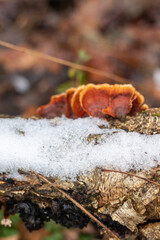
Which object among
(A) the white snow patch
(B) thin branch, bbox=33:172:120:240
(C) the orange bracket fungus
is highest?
(C) the orange bracket fungus

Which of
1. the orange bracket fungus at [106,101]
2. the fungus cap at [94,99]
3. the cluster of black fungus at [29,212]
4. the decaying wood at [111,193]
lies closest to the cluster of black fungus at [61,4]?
the orange bracket fungus at [106,101]

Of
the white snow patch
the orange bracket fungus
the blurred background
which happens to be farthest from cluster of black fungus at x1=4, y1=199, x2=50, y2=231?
the blurred background

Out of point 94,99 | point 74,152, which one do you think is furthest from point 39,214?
point 94,99

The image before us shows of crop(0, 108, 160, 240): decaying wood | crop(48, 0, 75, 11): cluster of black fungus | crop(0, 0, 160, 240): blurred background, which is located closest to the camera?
crop(0, 108, 160, 240): decaying wood

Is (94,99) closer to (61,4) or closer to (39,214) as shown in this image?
(39,214)

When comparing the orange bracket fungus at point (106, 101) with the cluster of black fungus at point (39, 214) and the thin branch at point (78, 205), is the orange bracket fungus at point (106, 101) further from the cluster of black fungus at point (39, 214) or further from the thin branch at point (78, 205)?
the cluster of black fungus at point (39, 214)

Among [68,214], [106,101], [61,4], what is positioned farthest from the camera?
[61,4]

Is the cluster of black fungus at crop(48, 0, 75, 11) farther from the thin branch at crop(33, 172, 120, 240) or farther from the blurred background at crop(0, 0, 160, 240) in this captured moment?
the thin branch at crop(33, 172, 120, 240)
